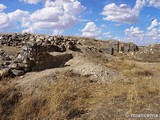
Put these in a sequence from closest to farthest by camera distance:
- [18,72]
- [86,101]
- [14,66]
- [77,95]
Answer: [86,101]
[77,95]
[18,72]
[14,66]

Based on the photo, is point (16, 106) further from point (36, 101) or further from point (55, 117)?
point (55, 117)

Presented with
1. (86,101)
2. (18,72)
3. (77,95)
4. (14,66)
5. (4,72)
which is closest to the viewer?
(86,101)

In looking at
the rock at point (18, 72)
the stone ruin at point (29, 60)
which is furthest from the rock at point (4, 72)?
the rock at point (18, 72)

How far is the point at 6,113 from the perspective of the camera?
27.8ft

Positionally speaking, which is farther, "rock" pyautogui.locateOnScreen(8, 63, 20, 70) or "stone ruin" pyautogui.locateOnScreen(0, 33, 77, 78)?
"rock" pyautogui.locateOnScreen(8, 63, 20, 70)

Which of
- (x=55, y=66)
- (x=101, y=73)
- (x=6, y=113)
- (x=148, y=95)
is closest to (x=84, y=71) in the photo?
(x=101, y=73)

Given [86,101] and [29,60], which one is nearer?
[86,101]

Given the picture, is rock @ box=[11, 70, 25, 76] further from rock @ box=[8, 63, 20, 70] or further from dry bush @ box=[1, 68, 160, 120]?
dry bush @ box=[1, 68, 160, 120]

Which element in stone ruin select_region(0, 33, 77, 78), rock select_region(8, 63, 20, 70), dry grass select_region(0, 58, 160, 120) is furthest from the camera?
rock select_region(8, 63, 20, 70)

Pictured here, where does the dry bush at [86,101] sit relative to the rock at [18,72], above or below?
below

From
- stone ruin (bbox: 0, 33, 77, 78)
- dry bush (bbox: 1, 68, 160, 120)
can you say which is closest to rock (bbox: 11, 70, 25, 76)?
stone ruin (bbox: 0, 33, 77, 78)

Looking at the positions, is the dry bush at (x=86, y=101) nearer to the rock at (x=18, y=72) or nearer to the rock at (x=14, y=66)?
the rock at (x=18, y=72)

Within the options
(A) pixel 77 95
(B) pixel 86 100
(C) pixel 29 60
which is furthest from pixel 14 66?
(B) pixel 86 100

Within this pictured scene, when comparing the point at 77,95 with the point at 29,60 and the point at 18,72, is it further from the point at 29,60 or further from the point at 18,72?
the point at 29,60
